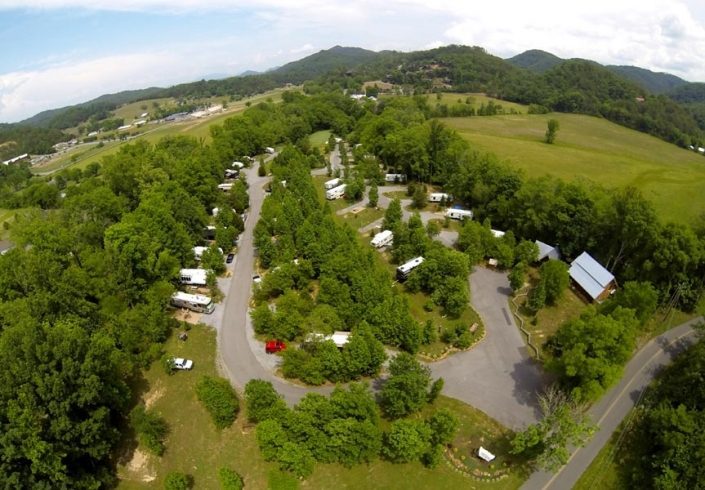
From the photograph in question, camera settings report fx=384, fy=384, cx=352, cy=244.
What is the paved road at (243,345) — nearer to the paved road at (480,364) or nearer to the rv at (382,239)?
the paved road at (480,364)

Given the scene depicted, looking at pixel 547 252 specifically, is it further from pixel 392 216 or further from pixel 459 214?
pixel 392 216

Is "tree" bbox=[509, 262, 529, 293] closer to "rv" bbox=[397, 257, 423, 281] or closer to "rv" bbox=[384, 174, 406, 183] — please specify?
"rv" bbox=[397, 257, 423, 281]

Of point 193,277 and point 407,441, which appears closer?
point 407,441

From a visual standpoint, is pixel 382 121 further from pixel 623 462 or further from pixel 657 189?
pixel 623 462

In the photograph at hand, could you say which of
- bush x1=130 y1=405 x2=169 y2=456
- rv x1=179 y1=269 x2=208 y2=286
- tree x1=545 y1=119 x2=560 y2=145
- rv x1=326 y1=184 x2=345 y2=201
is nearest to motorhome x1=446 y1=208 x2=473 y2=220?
rv x1=326 y1=184 x2=345 y2=201

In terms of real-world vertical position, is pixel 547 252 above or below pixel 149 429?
below

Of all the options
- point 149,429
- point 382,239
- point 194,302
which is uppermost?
point 194,302

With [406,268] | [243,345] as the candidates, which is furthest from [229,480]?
[406,268]

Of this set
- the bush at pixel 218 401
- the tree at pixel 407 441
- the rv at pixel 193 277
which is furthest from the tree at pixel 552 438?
the rv at pixel 193 277
